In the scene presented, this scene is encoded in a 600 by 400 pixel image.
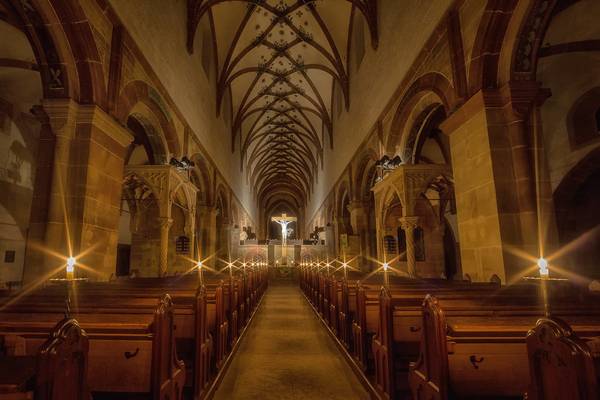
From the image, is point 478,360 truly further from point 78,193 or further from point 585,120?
point 585,120

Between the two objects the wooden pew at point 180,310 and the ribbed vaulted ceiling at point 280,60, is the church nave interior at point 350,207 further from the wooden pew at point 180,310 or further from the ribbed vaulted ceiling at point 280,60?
the ribbed vaulted ceiling at point 280,60

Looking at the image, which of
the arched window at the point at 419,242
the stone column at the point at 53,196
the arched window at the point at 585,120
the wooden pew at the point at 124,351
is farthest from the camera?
the arched window at the point at 419,242

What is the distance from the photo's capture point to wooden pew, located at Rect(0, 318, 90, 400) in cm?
132

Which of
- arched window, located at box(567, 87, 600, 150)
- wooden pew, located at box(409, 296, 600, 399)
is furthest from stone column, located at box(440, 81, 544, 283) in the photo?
arched window, located at box(567, 87, 600, 150)

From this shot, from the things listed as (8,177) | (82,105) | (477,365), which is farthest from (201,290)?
(8,177)

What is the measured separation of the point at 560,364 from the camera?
1.39 m

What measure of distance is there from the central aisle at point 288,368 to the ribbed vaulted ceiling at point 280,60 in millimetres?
9712

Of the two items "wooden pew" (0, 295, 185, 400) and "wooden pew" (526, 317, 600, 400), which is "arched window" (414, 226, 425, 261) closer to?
"wooden pew" (526, 317, 600, 400)

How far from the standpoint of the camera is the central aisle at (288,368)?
371 cm

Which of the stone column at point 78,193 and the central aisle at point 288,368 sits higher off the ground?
the stone column at point 78,193

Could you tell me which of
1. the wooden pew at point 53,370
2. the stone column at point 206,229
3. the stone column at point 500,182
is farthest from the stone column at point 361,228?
the wooden pew at point 53,370

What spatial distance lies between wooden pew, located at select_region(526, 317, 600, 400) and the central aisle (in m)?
2.48

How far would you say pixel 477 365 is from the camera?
2.17 meters

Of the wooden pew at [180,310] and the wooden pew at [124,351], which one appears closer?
the wooden pew at [124,351]
